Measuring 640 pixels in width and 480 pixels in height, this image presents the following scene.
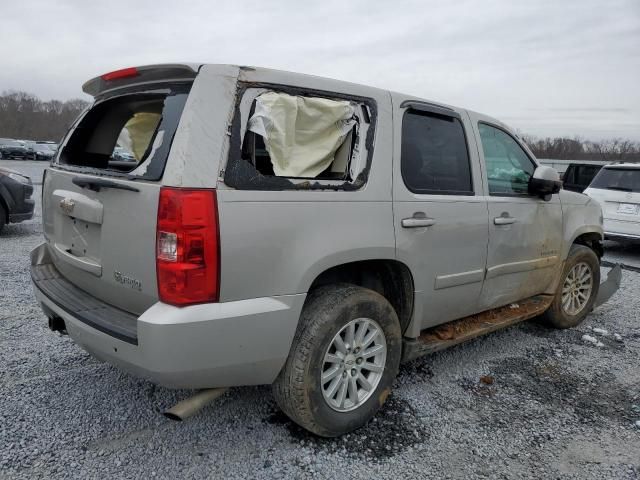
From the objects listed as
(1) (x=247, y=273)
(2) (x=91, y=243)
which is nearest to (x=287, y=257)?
(1) (x=247, y=273)

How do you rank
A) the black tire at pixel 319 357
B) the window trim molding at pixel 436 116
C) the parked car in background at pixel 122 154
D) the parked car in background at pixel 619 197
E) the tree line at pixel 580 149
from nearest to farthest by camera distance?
the black tire at pixel 319 357 < the window trim molding at pixel 436 116 < the parked car in background at pixel 122 154 < the parked car in background at pixel 619 197 < the tree line at pixel 580 149

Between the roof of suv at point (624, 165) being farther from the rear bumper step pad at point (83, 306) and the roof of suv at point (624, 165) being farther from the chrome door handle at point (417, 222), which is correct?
the rear bumper step pad at point (83, 306)

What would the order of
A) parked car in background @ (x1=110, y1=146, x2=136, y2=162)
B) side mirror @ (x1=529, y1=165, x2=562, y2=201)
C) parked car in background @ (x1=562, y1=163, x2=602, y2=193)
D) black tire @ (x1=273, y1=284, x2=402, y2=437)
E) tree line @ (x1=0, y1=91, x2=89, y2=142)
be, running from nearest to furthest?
1. black tire @ (x1=273, y1=284, x2=402, y2=437)
2. parked car in background @ (x1=110, y1=146, x2=136, y2=162)
3. side mirror @ (x1=529, y1=165, x2=562, y2=201)
4. parked car in background @ (x1=562, y1=163, x2=602, y2=193)
5. tree line @ (x1=0, y1=91, x2=89, y2=142)

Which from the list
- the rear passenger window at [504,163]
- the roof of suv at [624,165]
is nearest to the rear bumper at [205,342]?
the rear passenger window at [504,163]

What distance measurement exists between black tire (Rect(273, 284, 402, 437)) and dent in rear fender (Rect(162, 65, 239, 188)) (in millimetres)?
886

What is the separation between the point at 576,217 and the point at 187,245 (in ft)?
12.2

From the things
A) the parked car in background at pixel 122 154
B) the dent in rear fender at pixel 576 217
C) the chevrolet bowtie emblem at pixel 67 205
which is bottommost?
the dent in rear fender at pixel 576 217

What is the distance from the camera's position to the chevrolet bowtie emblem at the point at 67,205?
2662 mm

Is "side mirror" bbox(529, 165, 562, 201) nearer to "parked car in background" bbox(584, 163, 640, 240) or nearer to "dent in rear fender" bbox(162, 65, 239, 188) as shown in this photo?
"dent in rear fender" bbox(162, 65, 239, 188)

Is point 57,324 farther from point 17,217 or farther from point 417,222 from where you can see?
point 17,217

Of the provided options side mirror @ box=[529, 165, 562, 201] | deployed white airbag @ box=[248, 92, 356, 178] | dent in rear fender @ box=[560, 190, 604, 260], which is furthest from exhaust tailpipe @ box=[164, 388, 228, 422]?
dent in rear fender @ box=[560, 190, 604, 260]

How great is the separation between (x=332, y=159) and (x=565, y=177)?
33.4 ft

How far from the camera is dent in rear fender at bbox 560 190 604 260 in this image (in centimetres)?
429

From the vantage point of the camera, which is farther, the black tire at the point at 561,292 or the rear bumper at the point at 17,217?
the rear bumper at the point at 17,217
